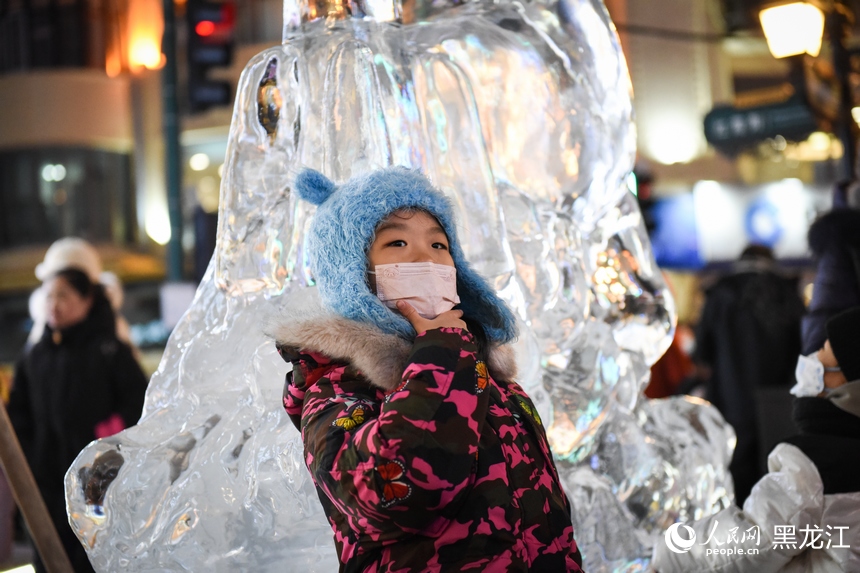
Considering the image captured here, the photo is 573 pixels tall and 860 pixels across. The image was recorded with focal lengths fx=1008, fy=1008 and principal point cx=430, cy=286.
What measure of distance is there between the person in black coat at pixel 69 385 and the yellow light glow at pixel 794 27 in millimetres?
5941

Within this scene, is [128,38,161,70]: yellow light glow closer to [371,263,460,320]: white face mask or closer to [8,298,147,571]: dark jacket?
[8,298,147,571]: dark jacket

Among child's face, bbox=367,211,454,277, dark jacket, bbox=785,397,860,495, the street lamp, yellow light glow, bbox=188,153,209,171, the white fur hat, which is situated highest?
yellow light glow, bbox=188,153,209,171

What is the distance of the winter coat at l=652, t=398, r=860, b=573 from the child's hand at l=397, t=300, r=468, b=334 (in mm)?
1080

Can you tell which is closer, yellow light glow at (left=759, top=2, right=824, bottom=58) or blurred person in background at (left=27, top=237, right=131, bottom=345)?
blurred person in background at (left=27, top=237, right=131, bottom=345)

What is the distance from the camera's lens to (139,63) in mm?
17547

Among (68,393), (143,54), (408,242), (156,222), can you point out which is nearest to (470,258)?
(408,242)

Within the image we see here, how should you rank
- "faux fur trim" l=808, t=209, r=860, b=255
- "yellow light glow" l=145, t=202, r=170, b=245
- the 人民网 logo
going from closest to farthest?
the 人民网 logo → "faux fur trim" l=808, t=209, r=860, b=255 → "yellow light glow" l=145, t=202, r=170, b=245

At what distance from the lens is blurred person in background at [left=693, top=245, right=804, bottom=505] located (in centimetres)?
539

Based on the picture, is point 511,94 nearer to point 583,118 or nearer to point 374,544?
point 583,118

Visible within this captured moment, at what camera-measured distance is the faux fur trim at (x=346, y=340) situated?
1971 mm

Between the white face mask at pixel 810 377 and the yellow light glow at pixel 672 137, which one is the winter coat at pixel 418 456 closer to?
the white face mask at pixel 810 377

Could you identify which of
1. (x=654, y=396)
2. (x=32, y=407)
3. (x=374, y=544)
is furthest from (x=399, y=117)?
(x=654, y=396)

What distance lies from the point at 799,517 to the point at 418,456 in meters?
1.27

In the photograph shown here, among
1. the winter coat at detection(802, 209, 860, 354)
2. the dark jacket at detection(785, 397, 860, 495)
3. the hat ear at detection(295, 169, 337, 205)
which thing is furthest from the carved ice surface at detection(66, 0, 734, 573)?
the winter coat at detection(802, 209, 860, 354)
